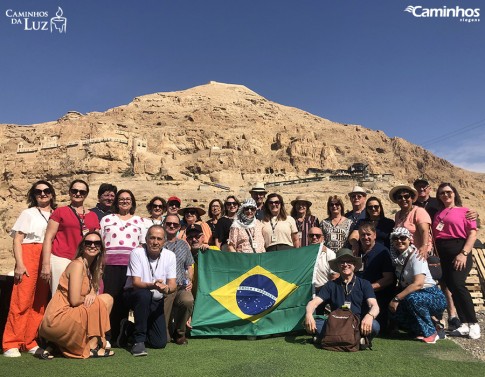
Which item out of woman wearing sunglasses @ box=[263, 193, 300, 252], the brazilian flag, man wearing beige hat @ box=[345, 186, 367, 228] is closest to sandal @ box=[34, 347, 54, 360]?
the brazilian flag

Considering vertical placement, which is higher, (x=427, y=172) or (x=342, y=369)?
(x=427, y=172)

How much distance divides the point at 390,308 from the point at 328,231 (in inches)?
68.4

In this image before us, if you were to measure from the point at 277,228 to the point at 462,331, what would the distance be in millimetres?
3077

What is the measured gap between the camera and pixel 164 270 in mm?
5492

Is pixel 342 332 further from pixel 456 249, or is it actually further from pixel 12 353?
pixel 12 353

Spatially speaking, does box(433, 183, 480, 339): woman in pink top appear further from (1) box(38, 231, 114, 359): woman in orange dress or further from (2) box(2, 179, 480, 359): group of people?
(1) box(38, 231, 114, 359): woman in orange dress

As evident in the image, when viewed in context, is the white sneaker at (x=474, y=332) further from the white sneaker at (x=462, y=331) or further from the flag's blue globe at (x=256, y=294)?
the flag's blue globe at (x=256, y=294)

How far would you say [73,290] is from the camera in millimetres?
4828

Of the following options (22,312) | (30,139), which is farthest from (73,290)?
(30,139)

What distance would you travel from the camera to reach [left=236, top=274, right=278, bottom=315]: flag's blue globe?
6094mm

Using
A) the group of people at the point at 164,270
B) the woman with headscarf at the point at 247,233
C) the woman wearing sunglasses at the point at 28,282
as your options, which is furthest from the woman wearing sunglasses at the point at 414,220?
the woman wearing sunglasses at the point at 28,282

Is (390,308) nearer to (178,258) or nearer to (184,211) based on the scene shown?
(178,258)

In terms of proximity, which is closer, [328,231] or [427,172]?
[328,231]

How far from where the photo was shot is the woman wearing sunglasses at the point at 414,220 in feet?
19.7
